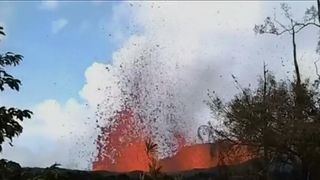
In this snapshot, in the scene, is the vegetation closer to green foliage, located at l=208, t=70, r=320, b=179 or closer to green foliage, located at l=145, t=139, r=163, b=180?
green foliage, located at l=208, t=70, r=320, b=179

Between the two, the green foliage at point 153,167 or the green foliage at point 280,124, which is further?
the green foliage at point 280,124

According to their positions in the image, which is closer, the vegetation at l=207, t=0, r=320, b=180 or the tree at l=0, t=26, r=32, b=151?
the tree at l=0, t=26, r=32, b=151

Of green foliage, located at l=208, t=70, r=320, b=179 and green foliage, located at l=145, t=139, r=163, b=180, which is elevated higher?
green foliage, located at l=208, t=70, r=320, b=179

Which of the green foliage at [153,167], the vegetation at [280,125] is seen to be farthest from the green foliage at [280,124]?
the green foliage at [153,167]

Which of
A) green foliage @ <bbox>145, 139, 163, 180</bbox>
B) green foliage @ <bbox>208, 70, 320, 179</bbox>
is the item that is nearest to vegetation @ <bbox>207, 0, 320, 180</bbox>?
green foliage @ <bbox>208, 70, 320, 179</bbox>

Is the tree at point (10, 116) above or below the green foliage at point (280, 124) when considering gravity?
below

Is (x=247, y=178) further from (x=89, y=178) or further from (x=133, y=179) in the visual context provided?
(x=89, y=178)

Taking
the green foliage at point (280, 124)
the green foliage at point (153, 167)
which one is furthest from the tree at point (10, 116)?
the green foliage at point (280, 124)

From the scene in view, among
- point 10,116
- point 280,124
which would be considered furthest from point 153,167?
point 280,124

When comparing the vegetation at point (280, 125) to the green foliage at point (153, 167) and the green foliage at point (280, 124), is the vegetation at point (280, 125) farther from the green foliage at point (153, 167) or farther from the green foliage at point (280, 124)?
the green foliage at point (153, 167)

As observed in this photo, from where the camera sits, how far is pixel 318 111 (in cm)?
2681

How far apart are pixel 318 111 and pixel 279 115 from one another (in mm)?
1910

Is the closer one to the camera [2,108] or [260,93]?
[2,108]

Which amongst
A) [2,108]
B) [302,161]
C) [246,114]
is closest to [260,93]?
[246,114]
